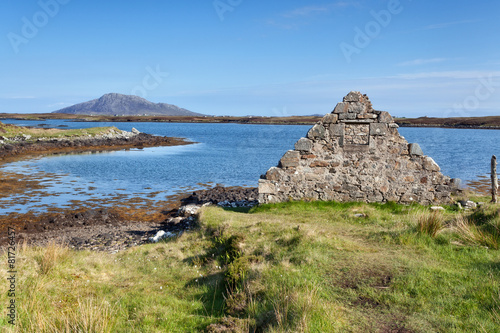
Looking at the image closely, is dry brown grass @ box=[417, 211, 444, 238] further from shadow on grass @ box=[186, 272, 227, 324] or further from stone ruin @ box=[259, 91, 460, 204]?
shadow on grass @ box=[186, 272, 227, 324]

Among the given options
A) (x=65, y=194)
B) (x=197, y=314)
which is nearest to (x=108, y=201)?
(x=65, y=194)

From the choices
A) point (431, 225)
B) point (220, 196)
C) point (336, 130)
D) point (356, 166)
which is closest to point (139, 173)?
point (220, 196)

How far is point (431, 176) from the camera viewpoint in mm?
13328

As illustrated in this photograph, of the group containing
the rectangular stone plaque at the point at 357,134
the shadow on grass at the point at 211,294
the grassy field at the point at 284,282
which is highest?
the rectangular stone plaque at the point at 357,134

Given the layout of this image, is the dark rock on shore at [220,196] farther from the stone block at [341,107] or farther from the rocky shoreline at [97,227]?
the stone block at [341,107]

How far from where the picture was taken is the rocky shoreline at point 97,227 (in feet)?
47.5

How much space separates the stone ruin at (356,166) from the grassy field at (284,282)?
8.68 ft

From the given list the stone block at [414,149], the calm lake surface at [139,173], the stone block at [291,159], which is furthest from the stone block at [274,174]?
the calm lake surface at [139,173]

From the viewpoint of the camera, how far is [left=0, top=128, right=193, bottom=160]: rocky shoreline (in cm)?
4403

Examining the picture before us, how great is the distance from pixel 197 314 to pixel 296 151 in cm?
822

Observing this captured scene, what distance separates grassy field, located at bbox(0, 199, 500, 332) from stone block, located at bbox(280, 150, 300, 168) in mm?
3206

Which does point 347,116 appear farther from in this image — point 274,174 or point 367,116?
point 274,174

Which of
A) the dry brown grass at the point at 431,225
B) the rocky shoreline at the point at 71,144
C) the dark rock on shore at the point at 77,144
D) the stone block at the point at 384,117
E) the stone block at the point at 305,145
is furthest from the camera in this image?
the rocky shoreline at the point at 71,144

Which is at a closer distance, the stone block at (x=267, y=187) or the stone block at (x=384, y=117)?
the stone block at (x=384, y=117)
